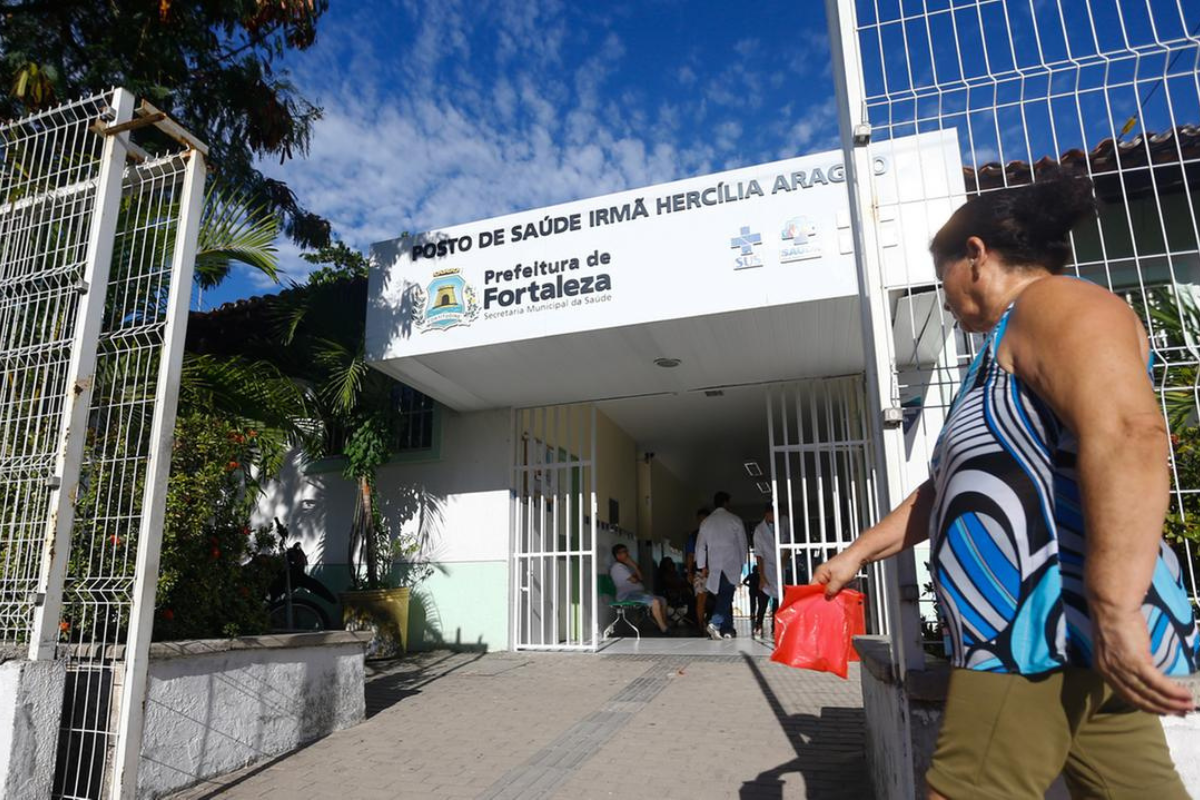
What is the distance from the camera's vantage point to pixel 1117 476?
1.17 metres

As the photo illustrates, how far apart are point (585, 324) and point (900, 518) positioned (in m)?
5.22

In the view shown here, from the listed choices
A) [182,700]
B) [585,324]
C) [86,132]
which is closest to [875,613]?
[585,324]

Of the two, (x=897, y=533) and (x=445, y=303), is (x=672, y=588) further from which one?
(x=897, y=533)

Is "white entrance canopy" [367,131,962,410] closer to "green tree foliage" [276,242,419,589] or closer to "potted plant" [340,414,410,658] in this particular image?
"green tree foliage" [276,242,419,589]

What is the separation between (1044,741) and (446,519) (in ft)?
27.8

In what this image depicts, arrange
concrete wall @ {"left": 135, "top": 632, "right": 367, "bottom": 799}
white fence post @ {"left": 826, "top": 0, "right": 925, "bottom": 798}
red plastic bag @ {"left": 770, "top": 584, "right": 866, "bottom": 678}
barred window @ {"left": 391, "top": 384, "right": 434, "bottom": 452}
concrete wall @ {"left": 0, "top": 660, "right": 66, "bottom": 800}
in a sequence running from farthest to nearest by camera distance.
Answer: barred window @ {"left": 391, "top": 384, "right": 434, "bottom": 452} → concrete wall @ {"left": 135, "top": 632, "right": 367, "bottom": 799} → concrete wall @ {"left": 0, "top": 660, "right": 66, "bottom": 800} → white fence post @ {"left": 826, "top": 0, "right": 925, "bottom": 798} → red plastic bag @ {"left": 770, "top": 584, "right": 866, "bottom": 678}

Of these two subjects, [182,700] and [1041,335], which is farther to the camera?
[182,700]

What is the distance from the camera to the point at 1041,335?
132cm

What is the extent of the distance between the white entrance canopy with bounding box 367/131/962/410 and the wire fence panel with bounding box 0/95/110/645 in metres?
3.74

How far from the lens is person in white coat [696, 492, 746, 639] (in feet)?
31.0

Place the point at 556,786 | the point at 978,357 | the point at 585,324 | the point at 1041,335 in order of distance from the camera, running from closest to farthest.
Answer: the point at 1041,335, the point at 978,357, the point at 556,786, the point at 585,324

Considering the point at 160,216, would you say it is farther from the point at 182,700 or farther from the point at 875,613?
the point at 875,613

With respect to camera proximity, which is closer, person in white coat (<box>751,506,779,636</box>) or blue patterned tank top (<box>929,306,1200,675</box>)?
blue patterned tank top (<box>929,306,1200,675</box>)

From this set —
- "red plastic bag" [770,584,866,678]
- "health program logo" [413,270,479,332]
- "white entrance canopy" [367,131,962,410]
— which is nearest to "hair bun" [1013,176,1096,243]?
"red plastic bag" [770,584,866,678]
